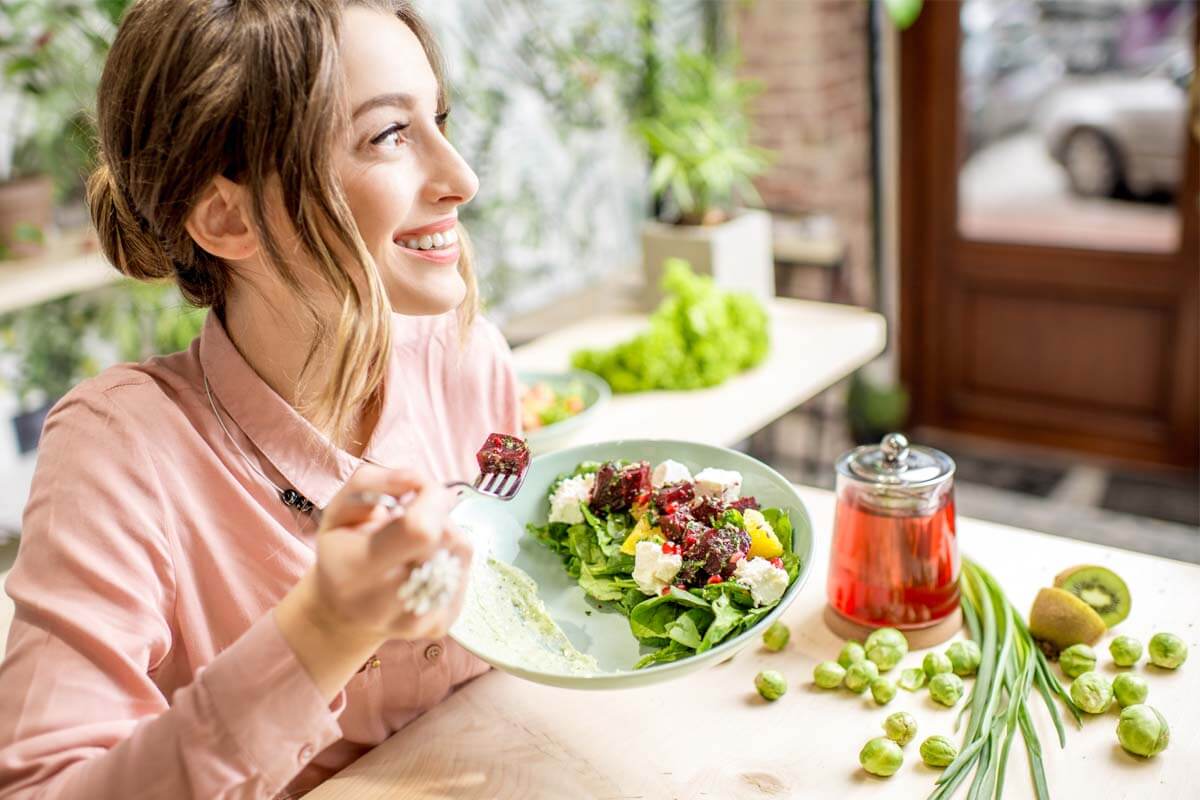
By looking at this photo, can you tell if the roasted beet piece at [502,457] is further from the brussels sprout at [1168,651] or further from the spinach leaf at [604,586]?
the brussels sprout at [1168,651]

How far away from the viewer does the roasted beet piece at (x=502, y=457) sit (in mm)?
1153

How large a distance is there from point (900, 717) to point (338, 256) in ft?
2.43

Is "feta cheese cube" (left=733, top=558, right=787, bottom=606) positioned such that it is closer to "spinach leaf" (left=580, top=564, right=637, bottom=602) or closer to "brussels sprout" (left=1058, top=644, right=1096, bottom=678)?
"spinach leaf" (left=580, top=564, right=637, bottom=602)

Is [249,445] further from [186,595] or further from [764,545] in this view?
[764,545]

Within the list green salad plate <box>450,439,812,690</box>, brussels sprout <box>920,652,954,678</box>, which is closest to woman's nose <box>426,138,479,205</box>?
green salad plate <box>450,439,812,690</box>

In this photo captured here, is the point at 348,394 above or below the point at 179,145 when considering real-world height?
below

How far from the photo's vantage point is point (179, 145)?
994 mm

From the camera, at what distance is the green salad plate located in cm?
99

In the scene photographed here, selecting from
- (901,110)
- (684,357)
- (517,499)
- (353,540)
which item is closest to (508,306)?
(684,357)

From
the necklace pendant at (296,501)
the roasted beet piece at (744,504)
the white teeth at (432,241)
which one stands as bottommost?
the roasted beet piece at (744,504)

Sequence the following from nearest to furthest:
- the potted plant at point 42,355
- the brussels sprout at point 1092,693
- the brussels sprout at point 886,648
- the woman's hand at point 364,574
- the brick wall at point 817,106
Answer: the woman's hand at point 364,574 < the brussels sprout at point 1092,693 < the brussels sprout at point 886,648 < the potted plant at point 42,355 < the brick wall at point 817,106

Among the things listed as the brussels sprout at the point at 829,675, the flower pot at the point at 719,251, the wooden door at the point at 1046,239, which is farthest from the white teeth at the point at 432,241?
the wooden door at the point at 1046,239

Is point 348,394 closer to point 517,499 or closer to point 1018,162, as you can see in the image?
point 517,499

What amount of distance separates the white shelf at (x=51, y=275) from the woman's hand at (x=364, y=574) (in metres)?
1.53
